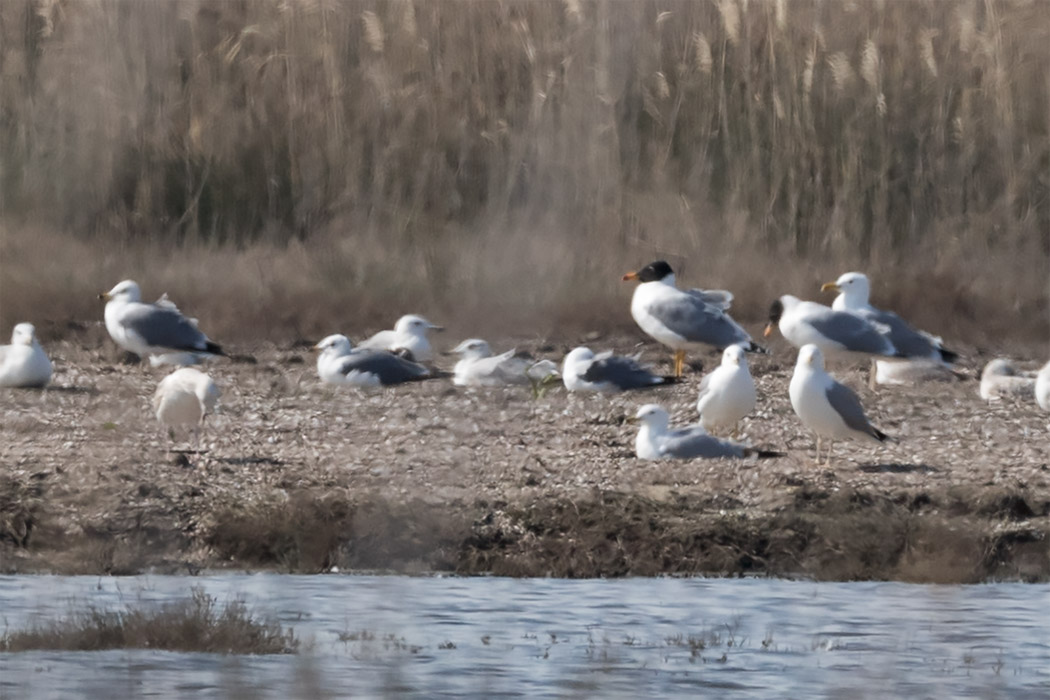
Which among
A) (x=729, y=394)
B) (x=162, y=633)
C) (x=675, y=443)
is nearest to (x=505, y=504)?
(x=675, y=443)

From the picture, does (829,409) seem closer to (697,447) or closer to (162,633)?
(697,447)

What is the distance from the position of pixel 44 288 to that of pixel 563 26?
369 centimetres

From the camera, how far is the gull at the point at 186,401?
8.41m

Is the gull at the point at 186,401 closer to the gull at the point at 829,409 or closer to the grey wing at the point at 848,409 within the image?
the gull at the point at 829,409

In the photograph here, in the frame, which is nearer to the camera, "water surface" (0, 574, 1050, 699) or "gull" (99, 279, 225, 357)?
"water surface" (0, 574, 1050, 699)

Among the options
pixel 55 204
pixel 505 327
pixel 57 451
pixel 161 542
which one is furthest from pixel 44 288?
pixel 161 542

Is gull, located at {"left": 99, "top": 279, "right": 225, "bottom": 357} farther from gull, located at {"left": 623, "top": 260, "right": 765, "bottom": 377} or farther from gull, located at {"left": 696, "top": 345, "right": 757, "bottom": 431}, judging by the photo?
gull, located at {"left": 696, "top": 345, "right": 757, "bottom": 431}

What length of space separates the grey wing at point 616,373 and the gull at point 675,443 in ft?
4.85

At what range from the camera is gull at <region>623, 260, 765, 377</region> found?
1034cm

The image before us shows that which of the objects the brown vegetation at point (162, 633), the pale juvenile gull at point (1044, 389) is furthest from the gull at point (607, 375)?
the brown vegetation at point (162, 633)

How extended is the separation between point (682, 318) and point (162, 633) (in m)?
5.14

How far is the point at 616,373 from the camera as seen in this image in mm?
10008

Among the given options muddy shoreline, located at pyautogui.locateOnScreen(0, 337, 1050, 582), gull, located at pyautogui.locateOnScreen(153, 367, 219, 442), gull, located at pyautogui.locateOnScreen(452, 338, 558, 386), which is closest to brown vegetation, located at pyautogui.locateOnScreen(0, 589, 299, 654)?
muddy shoreline, located at pyautogui.locateOnScreen(0, 337, 1050, 582)

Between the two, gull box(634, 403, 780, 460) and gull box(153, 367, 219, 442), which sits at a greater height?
gull box(153, 367, 219, 442)
